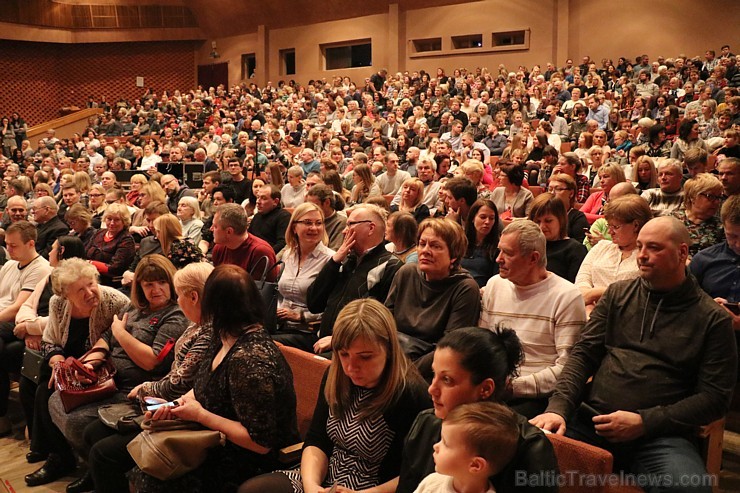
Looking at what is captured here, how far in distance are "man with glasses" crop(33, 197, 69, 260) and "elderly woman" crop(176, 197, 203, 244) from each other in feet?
3.67

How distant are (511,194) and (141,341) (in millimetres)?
3167

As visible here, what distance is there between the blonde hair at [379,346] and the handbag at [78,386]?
1468 mm

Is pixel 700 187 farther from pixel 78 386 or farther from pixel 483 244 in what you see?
pixel 78 386

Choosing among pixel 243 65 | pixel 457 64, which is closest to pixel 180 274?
pixel 457 64

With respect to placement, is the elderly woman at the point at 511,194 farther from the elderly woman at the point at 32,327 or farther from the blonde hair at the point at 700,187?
the elderly woman at the point at 32,327

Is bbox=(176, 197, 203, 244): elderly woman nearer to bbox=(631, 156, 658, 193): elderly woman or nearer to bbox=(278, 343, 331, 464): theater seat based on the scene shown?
bbox=(278, 343, 331, 464): theater seat

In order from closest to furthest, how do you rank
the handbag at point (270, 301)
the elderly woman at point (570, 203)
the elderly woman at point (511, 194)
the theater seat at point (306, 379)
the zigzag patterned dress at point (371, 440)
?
the zigzag patterned dress at point (371, 440), the theater seat at point (306, 379), the handbag at point (270, 301), the elderly woman at point (570, 203), the elderly woman at point (511, 194)

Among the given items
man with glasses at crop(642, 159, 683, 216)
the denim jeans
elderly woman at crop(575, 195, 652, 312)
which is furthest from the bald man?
man with glasses at crop(642, 159, 683, 216)

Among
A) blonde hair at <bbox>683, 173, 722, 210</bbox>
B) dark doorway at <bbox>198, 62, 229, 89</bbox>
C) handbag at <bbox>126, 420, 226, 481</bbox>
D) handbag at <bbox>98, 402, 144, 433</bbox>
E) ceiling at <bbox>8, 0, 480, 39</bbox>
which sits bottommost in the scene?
handbag at <bbox>98, 402, 144, 433</bbox>

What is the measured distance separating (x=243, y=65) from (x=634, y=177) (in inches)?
762

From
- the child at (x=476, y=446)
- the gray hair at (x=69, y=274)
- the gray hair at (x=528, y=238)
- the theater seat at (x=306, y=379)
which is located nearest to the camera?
the child at (x=476, y=446)

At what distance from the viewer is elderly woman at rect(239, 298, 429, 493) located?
84.4 inches

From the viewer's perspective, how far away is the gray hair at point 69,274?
3.45 m

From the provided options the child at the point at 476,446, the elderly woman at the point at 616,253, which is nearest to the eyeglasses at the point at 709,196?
the elderly woman at the point at 616,253
